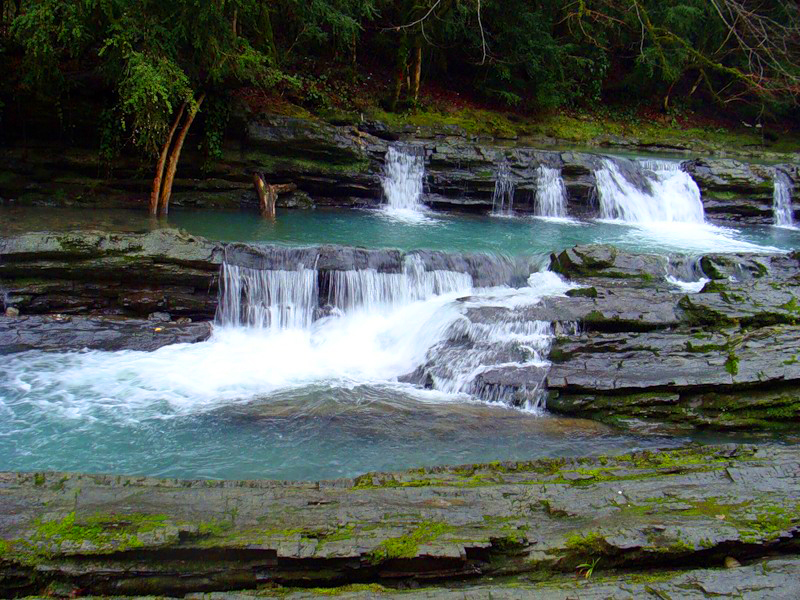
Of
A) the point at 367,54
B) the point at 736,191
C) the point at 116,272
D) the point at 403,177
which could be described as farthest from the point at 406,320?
the point at 367,54

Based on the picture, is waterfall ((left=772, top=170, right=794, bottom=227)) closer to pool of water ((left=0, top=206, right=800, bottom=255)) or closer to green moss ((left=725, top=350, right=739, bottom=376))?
pool of water ((left=0, top=206, right=800, bottom=255))

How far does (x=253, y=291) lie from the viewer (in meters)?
9.17

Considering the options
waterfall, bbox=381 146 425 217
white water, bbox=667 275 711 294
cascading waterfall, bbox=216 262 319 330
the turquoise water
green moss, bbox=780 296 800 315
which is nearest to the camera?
the turquoise water

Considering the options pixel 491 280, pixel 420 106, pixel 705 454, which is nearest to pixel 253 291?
pixel 491 280

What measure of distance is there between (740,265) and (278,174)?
9.23 metres

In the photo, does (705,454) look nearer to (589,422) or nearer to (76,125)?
(589,422)

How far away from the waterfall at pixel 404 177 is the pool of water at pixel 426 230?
24.4 inches

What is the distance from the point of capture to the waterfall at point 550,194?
49.0 feet

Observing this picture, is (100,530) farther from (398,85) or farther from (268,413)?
(398,85)

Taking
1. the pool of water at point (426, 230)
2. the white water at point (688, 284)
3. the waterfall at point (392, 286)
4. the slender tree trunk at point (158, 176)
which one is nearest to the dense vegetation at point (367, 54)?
the slender tree trunk at point (158, 176)

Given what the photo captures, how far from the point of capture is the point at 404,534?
3.78 meters

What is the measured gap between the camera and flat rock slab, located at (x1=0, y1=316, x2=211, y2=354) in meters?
7.90

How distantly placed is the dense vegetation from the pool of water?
1.46 meters

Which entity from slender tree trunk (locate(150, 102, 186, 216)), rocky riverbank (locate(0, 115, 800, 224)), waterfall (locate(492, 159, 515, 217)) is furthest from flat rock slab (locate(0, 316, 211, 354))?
waterfall (locate(492, 159, 515, 217))
